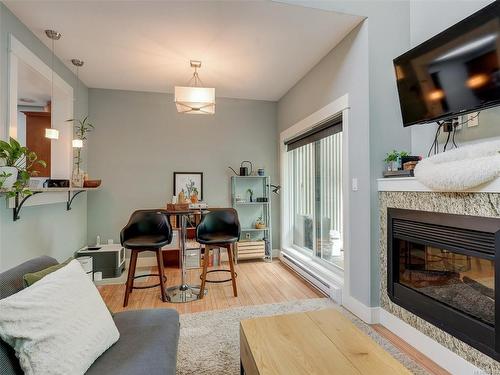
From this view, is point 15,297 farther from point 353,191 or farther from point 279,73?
point 279,73

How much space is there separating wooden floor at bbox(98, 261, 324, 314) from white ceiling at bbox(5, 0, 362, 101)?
2635 mm

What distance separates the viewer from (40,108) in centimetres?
281

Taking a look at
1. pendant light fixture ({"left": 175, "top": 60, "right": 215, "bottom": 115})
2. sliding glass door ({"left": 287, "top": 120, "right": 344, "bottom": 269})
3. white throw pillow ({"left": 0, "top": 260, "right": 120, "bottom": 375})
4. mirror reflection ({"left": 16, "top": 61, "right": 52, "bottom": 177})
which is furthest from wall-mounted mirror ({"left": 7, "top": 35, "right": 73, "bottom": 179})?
sliding glass door ({"left": 287, "top": 120, "right": 344, "bottom": 269})

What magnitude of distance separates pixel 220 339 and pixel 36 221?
209 cm

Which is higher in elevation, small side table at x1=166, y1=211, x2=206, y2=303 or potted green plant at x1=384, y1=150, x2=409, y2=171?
potted green plant at x1=384, y1=150, x2=409, y2=171

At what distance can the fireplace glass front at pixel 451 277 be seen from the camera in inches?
62.3

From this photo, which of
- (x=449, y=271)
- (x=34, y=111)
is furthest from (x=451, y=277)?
(x=34, y=111)

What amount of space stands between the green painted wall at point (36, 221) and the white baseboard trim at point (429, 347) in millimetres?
3131

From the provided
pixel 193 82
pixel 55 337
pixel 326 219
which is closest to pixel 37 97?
pixel 193 82

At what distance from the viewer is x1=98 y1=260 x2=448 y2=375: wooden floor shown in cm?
270

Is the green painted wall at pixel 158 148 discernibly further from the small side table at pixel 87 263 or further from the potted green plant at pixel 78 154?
the small side table at pixel 87 263

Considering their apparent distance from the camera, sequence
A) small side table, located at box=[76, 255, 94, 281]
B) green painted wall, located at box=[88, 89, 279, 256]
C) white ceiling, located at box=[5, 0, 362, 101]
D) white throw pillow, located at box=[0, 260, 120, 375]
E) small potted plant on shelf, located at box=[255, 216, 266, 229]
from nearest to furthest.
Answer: white throw pillow, located at box=[0, 260, 120, 375]
white ceiling, located at box=[5, 0, 362, 101]
small side table, located at box=[76, 255, 94, 281]
green painted wall, located at box=[88, 89, 279, 256]
small potted plant on shelf, located at box=[255, 216, 266, 229]

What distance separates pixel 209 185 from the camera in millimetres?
4434

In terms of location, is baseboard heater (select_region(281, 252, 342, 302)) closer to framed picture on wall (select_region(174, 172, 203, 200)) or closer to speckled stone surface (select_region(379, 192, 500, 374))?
speckled stone surface (select_region(379, 192, 500, 374))
